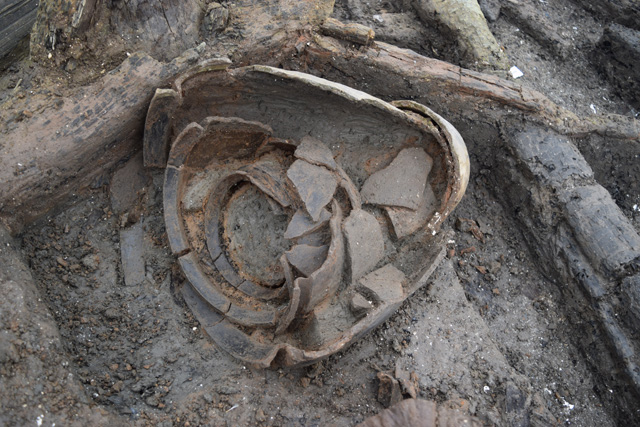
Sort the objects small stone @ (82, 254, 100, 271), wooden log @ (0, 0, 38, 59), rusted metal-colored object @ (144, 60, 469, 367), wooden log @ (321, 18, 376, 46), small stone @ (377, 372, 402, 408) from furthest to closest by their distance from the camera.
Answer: wooden log @ (0, 0, 38, 59), wooden log @ (321, 18, 376, 46), small stone @ (82, 254, 100, 271), rusted metal-colored object @ (144, 60, 469, 367), small stone @ (377, 372, 402, 408)

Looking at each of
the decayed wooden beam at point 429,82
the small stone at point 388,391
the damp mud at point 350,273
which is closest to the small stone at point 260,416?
the damp mud at point 350,273

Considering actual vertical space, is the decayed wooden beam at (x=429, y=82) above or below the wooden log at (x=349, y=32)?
below

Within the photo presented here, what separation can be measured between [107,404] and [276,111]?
2171 millimetres

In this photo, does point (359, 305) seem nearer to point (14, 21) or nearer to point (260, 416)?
point (260, 416)

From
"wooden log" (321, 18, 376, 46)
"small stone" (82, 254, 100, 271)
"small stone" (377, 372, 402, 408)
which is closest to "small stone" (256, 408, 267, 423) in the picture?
"small stone" (377, 372, 402, 408)

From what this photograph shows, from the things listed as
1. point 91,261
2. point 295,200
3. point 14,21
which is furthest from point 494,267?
point 14,21

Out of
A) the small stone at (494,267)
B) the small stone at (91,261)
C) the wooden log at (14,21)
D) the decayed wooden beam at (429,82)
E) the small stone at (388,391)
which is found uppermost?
the wooden log at (14,21)

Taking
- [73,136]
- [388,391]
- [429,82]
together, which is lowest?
[388,391]

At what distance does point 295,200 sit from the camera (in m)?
3.59

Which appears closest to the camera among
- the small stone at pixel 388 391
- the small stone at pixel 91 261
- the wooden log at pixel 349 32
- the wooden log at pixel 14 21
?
the small stone at pixel 388 391

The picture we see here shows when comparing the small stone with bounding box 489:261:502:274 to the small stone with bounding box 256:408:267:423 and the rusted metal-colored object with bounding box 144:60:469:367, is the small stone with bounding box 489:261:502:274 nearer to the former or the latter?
the rusted metal-colored object with bounding box 144:60:469:367

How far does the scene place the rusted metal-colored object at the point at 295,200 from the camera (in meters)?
3.32

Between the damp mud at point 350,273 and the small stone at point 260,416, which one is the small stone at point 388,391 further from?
the small stone at point 260,416

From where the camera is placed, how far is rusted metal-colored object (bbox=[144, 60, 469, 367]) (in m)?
3.32
